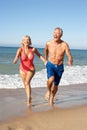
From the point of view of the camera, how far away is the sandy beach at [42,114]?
203 inches

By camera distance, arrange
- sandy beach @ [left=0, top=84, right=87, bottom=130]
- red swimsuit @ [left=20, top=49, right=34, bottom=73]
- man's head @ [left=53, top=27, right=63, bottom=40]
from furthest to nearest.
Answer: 1. red swimsuit @ [left=20, top=49, right=34, bottom=73]
2. man's head @ [left=53, top=27, right=63, bottom=40]
3. sandy beach @ [left=0, top=84, right=87, bottom=130]

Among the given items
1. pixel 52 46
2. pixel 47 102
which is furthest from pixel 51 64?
pixel 47 102

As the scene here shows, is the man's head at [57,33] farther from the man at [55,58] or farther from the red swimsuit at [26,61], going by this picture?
the red swimsuit at [26,61]

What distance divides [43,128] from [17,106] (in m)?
1.91

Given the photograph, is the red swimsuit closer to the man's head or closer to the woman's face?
the woman's face

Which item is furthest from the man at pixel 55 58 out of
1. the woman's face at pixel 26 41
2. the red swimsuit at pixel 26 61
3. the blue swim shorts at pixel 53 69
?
the woman's face at pixel 26 41

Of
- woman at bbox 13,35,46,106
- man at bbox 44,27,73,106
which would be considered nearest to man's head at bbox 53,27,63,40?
man at bbox 44,27,73,106

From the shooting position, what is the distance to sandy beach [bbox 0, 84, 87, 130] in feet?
17.0

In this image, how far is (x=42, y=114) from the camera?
593 cm

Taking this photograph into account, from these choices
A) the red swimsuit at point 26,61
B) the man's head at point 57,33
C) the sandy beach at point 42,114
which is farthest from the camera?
the red swimsuit at point 26,61

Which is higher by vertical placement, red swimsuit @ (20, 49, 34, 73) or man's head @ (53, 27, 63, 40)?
man's head @ (53, 27, 63, 40)

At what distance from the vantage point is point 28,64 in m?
7.07

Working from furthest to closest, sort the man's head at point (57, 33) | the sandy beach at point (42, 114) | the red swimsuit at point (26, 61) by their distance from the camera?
1. the red swimsuit at point (26, 61)
2. the man's head at point (57, 33)
3. the sandy beach at point (42, 114)

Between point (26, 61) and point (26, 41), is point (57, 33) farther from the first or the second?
point (26, 61)
